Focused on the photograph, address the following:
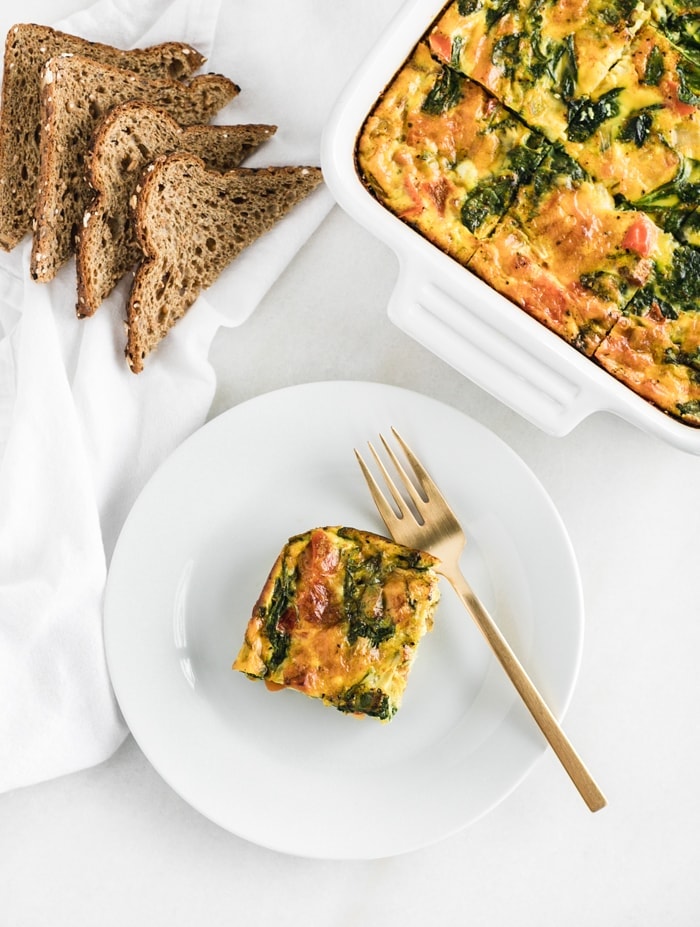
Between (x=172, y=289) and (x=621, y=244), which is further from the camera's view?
(x=172, y=289)

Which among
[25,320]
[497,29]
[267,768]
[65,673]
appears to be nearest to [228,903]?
[267,768]

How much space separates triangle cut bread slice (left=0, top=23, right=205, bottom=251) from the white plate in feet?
3.19

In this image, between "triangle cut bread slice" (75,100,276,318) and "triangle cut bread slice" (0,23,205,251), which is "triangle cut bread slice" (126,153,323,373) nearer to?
"triangle cut bread slice" (75,100,276,318)

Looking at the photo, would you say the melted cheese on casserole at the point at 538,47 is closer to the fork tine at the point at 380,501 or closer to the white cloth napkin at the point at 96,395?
the white cloth napkin at the point at 96,395

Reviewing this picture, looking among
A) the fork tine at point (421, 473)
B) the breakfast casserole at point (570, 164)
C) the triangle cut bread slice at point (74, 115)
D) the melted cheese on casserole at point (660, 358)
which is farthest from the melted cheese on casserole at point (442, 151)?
the triangle cut bread slice at point (74, 115)

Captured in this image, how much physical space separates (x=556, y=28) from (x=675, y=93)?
34 cm

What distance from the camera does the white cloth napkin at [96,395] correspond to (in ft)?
8.75

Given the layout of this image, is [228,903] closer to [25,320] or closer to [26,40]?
[25,320]

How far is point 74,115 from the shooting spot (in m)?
2.76

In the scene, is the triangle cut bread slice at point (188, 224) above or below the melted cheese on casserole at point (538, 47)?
below

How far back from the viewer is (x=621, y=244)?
2.31 m

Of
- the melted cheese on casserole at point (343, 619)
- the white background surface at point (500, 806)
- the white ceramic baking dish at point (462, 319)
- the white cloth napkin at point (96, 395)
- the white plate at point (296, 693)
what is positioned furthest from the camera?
the white background surface at point (500, 806)

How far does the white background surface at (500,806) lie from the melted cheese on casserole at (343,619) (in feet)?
1.98

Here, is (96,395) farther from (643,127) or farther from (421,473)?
(643,127)
